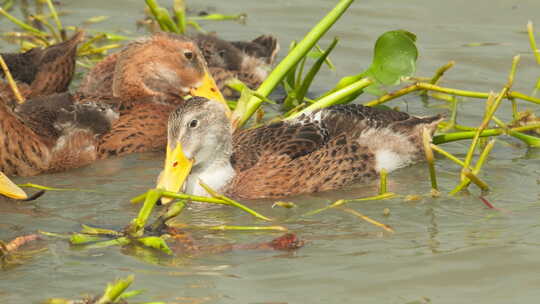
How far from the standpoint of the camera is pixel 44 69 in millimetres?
9438

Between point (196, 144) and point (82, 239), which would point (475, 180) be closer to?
point (196, 144)

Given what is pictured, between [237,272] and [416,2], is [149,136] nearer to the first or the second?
[237,272]

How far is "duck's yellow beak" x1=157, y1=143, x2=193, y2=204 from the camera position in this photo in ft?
23.3

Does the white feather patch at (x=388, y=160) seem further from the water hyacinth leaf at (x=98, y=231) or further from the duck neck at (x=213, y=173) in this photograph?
the water hyacinth leaf at (x=98, y=231)

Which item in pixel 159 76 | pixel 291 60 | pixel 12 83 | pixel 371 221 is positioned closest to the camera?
pixel 371 221

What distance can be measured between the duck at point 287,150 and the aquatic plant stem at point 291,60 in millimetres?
189

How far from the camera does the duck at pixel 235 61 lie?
10023mm

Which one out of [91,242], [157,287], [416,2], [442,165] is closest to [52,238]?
[91,242]

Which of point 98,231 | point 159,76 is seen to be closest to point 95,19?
point 159,76

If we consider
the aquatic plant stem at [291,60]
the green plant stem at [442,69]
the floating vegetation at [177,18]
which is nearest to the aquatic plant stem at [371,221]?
the aquatic plant stem at [291,60]

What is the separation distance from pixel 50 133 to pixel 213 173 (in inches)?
59.1

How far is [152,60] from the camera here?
938 cm

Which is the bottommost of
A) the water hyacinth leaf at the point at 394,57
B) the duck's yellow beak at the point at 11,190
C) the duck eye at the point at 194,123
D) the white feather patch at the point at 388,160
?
the white feather patch at the point at 388,160

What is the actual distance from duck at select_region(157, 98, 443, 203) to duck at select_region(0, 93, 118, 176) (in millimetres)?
1125
